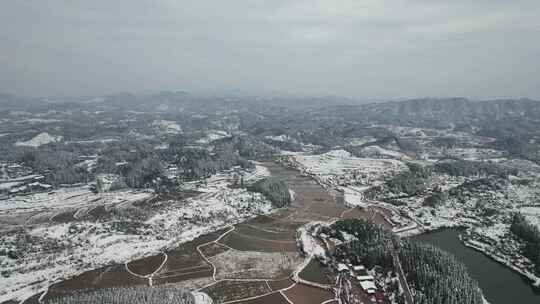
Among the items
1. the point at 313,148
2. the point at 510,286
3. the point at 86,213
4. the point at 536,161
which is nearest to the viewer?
the point at 510,286

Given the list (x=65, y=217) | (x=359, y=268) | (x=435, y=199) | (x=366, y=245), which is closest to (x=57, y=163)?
(x=65, y=217)

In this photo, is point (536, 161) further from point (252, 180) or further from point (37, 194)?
point (37, 194)

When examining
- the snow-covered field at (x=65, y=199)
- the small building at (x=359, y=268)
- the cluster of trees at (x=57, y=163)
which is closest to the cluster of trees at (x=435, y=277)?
the small building at (x=359, y=268)

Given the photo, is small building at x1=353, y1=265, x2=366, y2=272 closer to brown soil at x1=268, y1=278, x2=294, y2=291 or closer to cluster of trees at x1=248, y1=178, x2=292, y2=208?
brown soil at x1=268, y1=278, x2=294, y2=291

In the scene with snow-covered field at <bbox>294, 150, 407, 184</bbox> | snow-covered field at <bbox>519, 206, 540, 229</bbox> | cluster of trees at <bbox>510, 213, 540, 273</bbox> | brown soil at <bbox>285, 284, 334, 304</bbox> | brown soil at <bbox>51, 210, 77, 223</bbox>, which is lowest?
brown soil at <bbox>51, 210, 77, 223</bbox>

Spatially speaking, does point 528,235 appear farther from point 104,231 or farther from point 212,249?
point 104,231

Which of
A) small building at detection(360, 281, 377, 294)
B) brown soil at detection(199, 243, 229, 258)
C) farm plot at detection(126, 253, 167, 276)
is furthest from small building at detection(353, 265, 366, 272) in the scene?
farm plot at detection(126, 253, 167, 276)

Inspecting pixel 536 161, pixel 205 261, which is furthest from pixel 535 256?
pixel 536 161
